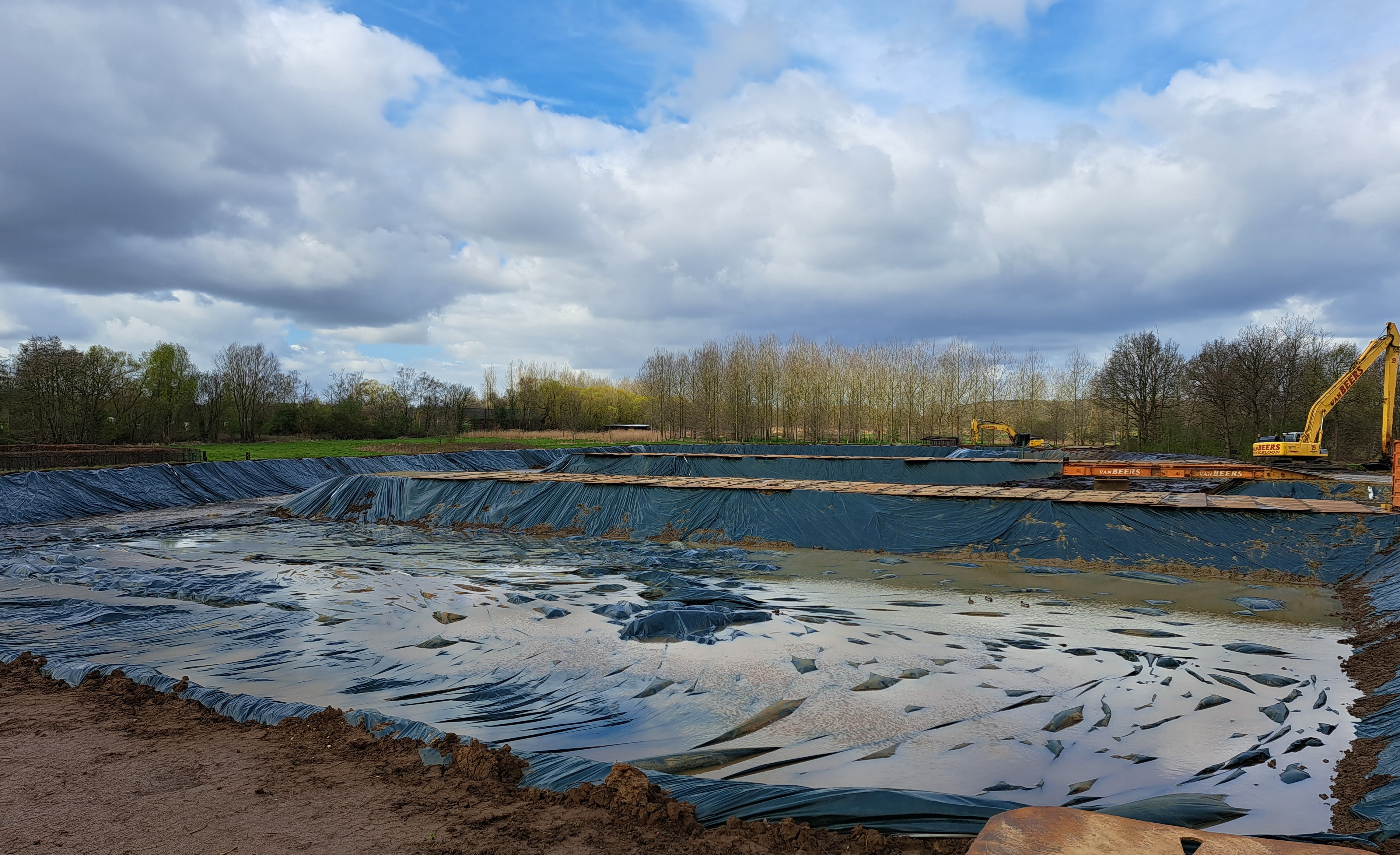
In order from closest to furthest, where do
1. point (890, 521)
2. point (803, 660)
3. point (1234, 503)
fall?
point (803, 660) < point (1234, 503) < point (890, 521)

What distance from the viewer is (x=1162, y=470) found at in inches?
510

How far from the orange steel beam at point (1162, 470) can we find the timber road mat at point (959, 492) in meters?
0.65

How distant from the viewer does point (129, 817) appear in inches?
126

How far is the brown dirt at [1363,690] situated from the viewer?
317 centimetres

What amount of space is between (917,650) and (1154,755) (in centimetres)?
199

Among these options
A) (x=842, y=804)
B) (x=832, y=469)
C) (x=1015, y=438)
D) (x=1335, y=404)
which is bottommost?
(x=842, y=804)

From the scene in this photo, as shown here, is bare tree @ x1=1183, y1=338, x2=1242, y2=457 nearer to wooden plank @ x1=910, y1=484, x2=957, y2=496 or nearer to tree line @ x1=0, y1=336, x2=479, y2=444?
wooden plank @ x1=910, y1=484, x2=957, y2=496

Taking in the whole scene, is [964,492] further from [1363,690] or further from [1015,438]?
[1015,438]

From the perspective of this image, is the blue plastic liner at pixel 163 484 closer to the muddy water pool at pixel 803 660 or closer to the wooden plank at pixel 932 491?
the muddy water pool at pixel 803 660

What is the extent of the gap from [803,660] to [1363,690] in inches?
159

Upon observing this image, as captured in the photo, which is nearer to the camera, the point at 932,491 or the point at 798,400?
the point at 932,491

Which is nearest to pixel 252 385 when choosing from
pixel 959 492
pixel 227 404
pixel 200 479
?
pixel 227 404

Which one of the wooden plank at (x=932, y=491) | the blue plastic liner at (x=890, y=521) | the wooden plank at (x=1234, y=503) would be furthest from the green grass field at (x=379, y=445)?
the wooden plank at (x=1234, y=503)

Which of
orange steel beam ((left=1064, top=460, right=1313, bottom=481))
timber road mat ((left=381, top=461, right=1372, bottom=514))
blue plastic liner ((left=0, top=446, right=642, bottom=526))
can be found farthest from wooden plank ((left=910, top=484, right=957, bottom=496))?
blue plastic liner ((left=0, top=446, right=642, bottom=526))
